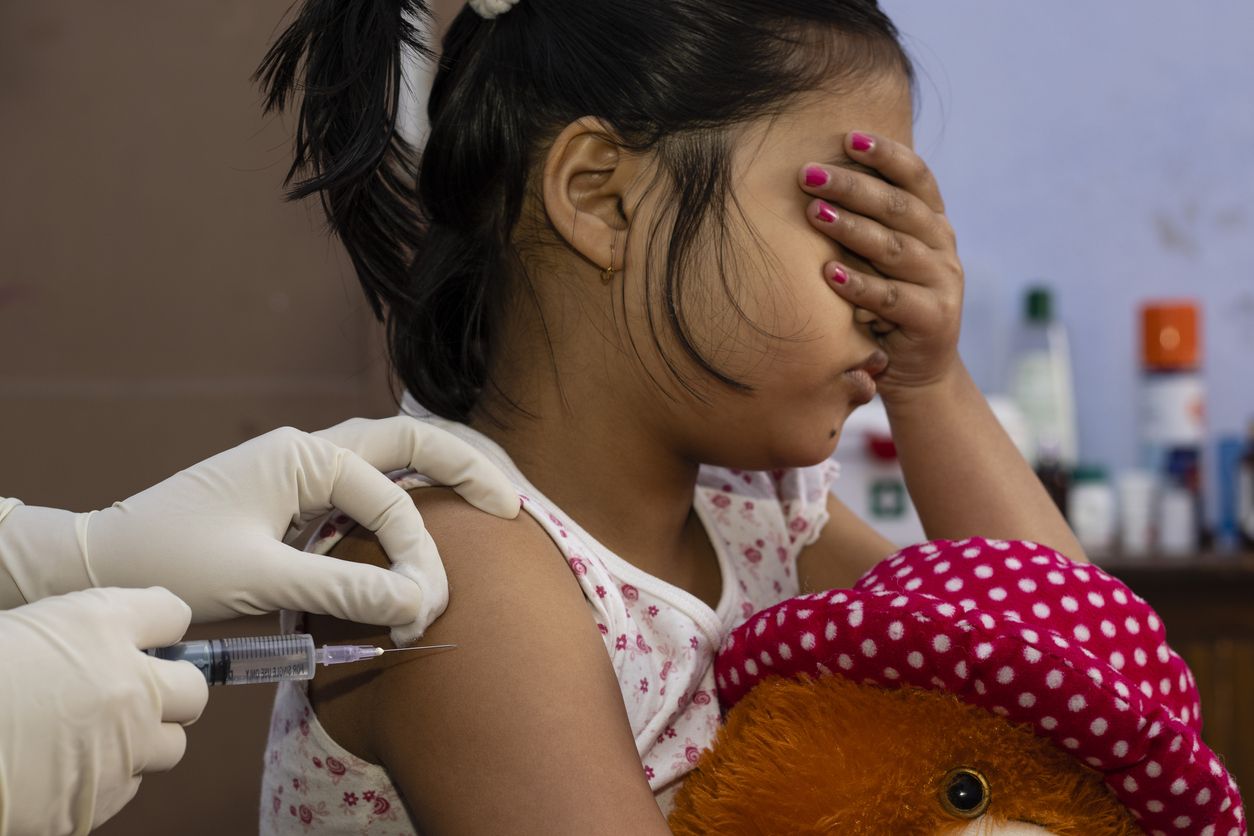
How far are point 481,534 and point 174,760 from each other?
0.63ft

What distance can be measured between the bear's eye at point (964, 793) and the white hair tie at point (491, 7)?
1.73 ft

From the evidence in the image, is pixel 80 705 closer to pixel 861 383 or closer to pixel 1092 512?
pixel 861 383

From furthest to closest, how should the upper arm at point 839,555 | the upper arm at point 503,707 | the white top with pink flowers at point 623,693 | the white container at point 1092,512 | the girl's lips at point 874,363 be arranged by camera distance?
the white container at point 1092,512 < the upper arm at point 839,555 < the girl's lips at point 874,363 < the white top with pink flowers at point 623,693 < the upper arm at point 503,707

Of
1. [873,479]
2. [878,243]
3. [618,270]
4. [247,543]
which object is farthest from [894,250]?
[873,479]

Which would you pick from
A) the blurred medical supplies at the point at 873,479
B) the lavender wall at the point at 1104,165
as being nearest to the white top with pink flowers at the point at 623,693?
the blurred medical supplies at the point at 873,479

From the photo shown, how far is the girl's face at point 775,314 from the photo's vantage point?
0.74m

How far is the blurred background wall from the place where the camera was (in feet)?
4.07

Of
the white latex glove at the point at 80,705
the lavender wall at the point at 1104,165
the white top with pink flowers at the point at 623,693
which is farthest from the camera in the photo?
the lavender wall at the point at 1104,165

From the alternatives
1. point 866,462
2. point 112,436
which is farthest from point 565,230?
point 866,462

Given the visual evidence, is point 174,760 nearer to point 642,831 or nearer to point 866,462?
point 642,831

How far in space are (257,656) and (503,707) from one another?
0.39ft

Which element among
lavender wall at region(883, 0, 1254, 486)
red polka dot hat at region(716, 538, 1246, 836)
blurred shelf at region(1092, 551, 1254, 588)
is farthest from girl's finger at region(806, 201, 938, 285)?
lavender wall at region(883, 0, 1254, 486)

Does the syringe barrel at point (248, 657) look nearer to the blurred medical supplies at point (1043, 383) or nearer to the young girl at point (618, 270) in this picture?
the young girl at point (618, 270)

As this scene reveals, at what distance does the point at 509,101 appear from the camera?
0.78 m
